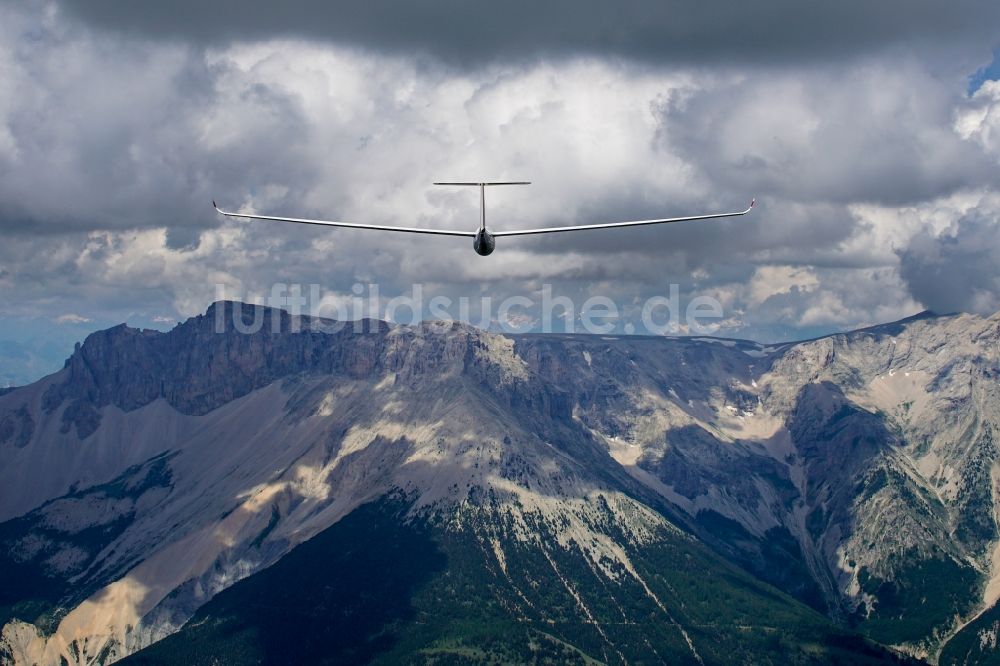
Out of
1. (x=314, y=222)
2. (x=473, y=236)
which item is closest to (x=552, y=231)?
(x=473, y=236)

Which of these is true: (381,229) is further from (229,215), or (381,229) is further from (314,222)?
(229,215)

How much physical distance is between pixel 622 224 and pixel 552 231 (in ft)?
30.9

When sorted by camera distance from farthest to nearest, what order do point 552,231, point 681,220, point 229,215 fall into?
point 229,215 < point 681,220 < point 552,231

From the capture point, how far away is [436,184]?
257ft

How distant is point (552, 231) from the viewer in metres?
69.2

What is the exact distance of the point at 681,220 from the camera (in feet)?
245

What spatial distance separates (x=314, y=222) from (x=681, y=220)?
27694 millimetres

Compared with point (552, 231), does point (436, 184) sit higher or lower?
higher

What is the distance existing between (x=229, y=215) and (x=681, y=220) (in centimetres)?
3664

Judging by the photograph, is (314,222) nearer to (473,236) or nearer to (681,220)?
(473,236)

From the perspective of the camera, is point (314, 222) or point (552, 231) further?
point (314, 222)

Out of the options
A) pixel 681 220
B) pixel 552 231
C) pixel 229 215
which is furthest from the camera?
pixel 229 215

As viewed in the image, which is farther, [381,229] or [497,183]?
[497,183]

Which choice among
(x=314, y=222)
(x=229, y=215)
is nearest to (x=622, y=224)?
(x=314, y=222)
